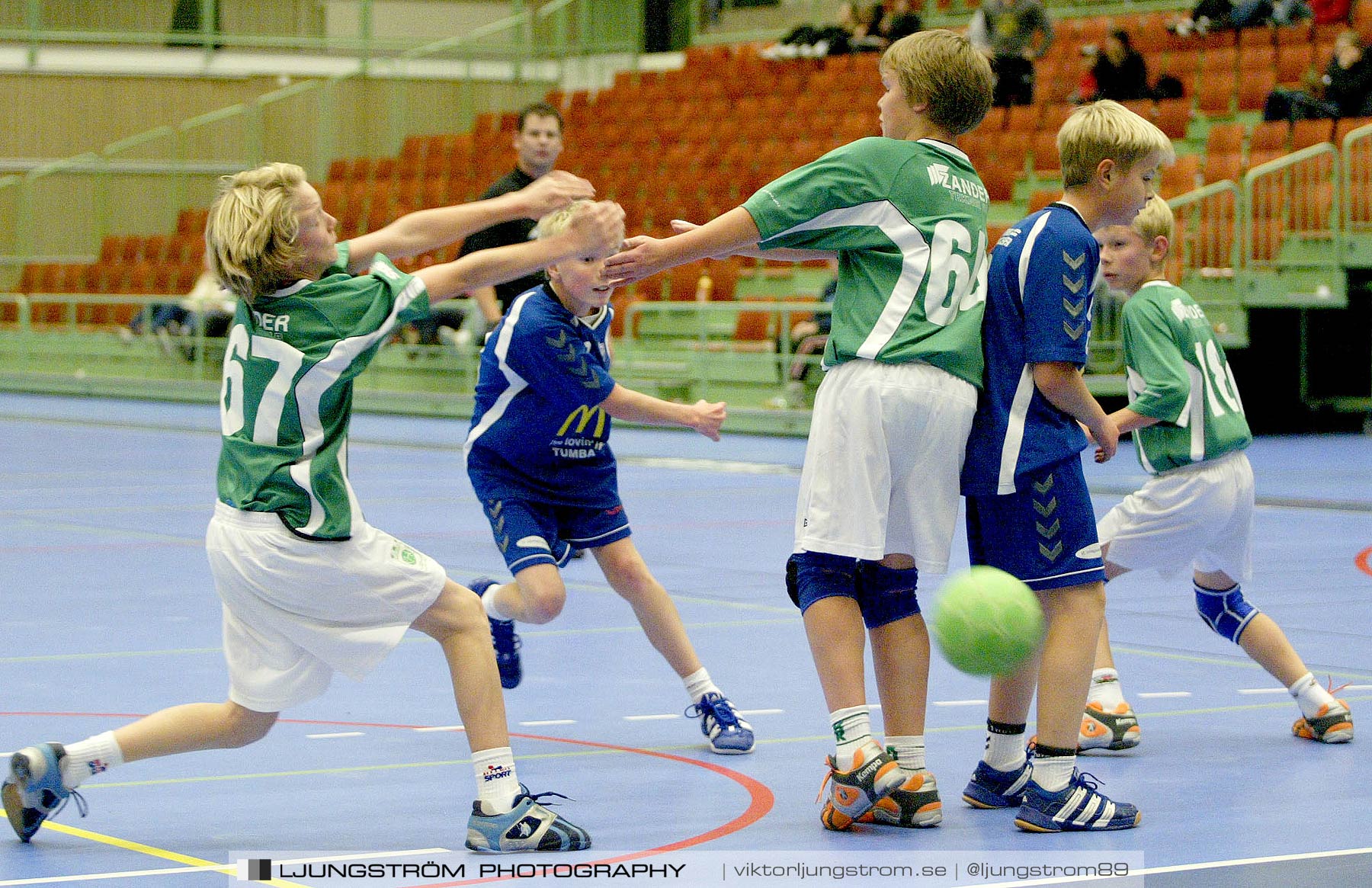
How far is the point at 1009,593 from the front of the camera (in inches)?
161

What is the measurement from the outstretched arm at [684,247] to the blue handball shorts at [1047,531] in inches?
32.9

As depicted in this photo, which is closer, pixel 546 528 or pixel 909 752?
pixel 909 752

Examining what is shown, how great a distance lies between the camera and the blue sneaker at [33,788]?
4027 mm

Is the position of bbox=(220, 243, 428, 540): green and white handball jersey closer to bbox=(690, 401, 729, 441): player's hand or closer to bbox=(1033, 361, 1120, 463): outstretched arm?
bbox=(690, 401, 729, 441): player's hand

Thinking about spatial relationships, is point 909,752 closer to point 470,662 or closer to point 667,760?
point 667,760

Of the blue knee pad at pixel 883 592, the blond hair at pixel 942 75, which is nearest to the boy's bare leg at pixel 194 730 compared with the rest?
the blue knee pad at pixel 883 592

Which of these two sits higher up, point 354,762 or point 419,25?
point 419,25

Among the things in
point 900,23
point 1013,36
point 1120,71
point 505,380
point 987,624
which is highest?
point 900,23

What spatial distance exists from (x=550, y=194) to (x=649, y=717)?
1.99 m

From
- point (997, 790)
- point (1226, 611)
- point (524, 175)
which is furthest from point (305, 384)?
point (524, 175)

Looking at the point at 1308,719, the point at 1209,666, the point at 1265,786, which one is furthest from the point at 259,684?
the point at 1209,666

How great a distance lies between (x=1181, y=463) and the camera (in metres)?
5.41

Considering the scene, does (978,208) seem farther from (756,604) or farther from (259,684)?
(756,604)

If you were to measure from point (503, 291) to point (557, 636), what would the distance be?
2.25 m
